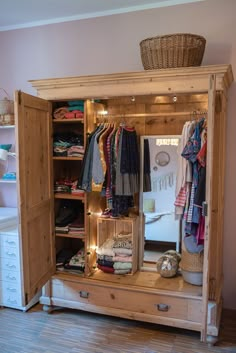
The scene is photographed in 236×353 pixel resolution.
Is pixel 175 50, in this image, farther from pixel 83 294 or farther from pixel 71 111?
pixel 83 294

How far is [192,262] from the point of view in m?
2.46

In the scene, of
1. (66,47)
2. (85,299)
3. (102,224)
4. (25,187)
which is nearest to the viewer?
(25,187)

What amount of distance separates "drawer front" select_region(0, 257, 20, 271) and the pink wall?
1.78 metres

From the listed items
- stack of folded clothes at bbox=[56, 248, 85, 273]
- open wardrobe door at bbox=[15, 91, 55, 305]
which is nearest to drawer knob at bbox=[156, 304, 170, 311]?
stack of folded clothes at bbox=[56, 248, 85, 273]

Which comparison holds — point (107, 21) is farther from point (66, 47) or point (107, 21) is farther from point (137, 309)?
point (137, 309)

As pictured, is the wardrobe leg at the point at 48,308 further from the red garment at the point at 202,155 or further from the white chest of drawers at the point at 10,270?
the red garment at the point at 202,155

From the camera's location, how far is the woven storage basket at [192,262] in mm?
2438

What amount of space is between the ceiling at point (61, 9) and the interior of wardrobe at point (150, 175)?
2.85 feet

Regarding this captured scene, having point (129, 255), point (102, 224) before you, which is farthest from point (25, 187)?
point (129, 255)

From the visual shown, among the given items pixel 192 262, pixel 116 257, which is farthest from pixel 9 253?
pixel 192 262

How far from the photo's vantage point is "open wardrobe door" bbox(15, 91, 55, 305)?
220 centimetres

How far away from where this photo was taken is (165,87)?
2305 mm

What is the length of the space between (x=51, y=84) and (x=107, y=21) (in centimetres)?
95

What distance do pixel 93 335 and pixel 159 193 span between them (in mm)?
1319
